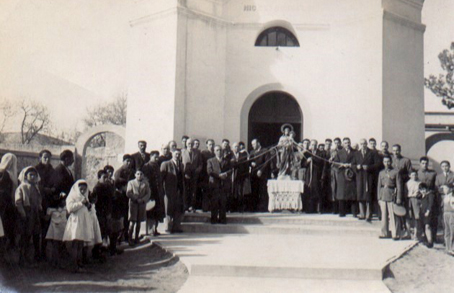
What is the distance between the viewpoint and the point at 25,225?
7070 millimetres

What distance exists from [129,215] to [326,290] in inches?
165

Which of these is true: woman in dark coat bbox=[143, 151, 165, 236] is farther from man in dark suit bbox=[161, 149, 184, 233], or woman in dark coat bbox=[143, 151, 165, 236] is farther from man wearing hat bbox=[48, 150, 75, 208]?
man wearing hat bbox=[48, 150, 75, 208]

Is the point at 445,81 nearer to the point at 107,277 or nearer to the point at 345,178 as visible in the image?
the point at 345,178

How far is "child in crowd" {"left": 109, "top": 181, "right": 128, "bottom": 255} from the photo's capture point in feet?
27.1

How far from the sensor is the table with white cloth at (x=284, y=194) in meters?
11.1

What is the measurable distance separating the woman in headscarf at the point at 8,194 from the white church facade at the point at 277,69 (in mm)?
5703

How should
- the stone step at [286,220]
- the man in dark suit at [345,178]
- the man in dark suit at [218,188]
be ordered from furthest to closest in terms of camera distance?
the man in dark suit at [345,178], the stone step at [286,220], the man in dark suit at [218,188]

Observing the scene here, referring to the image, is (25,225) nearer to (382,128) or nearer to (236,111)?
(236,111)

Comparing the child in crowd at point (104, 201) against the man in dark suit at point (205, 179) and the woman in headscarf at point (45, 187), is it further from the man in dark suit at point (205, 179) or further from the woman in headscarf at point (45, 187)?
the man in dark suit at point (205, 179)

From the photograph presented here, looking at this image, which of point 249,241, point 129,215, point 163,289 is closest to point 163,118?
point 129,215

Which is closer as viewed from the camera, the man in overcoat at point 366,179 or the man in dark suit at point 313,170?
the man in overcoat at point 366,179

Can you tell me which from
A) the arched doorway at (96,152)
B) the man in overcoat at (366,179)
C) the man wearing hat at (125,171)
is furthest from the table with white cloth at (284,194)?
the arched doorway at (96,152)

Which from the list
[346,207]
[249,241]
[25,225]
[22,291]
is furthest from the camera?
[346,207]

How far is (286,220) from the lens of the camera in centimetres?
1020
